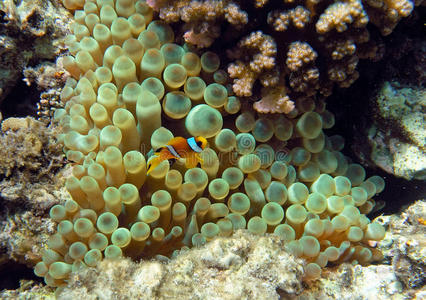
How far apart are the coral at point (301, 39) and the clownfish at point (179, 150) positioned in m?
0.60

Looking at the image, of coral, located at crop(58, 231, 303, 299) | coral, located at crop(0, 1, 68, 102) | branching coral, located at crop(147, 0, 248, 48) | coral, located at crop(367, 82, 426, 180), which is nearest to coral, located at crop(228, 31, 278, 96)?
branching coral, located at crop(147, 0, 248, 48)

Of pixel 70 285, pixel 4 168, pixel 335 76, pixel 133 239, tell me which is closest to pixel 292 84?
pixel 335 76

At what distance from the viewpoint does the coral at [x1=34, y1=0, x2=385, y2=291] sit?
2096mm

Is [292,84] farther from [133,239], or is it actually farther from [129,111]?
[133,239]

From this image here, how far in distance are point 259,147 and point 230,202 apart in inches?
20.1

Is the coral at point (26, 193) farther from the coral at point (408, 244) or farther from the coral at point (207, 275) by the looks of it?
the coral at point (408, 244)

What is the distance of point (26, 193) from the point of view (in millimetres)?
2398

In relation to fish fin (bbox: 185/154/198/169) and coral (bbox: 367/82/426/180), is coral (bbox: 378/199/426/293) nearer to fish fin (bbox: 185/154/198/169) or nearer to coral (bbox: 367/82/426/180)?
coral (bbox: 367/82/426/180)

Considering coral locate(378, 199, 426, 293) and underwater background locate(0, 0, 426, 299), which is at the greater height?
underwater background locate(0, 0, 426, 299)

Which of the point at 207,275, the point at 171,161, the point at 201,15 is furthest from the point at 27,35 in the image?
the point at 207,275

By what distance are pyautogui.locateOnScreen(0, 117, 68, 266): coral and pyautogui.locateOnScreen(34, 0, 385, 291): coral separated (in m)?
0.25

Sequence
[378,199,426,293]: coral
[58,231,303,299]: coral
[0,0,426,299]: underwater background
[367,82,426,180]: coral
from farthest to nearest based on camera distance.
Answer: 1. [367,82,426,180]: coral
2. [378,199,426,293]: coral
3. [0,0,426,299]: underwater background
4. [58,231,303,299]: coral

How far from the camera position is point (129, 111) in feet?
7.80

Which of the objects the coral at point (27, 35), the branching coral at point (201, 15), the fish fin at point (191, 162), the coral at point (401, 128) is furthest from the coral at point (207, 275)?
the coral at point (27, 35)
